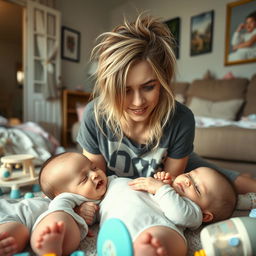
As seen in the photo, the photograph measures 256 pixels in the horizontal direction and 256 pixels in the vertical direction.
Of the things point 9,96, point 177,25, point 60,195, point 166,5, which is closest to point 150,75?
point 60,195

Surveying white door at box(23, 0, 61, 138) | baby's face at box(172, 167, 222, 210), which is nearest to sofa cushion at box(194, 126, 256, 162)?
baby's face at box(172, 167, 222, 210)

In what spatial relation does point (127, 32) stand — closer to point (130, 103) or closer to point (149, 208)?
point (130, 103)

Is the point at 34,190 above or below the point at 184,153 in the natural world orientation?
below

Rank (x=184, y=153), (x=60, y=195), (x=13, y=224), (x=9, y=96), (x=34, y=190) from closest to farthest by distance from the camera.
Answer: (x=13, y=224) < (x=60, y=195) < (x=184, y=153) < (x=34, y=190) < (x=9, y=96)

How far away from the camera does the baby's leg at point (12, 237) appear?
52 cm

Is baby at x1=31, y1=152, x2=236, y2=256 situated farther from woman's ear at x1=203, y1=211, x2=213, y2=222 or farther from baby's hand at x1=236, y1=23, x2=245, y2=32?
baby's hand at x1=236, y1=23, x2=245, y2=32

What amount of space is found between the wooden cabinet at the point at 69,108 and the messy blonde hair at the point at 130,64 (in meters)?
2.35

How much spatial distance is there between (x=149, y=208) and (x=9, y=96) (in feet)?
19.2

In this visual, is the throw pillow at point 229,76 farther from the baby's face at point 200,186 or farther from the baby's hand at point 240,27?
the baby's face at point 200,186

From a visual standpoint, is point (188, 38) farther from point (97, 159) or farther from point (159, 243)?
point (159, 243)

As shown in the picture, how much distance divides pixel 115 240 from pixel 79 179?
0.31m

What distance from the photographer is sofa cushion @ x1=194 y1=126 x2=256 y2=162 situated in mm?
1448

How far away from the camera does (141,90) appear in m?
0.74

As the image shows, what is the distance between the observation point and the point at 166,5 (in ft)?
10.8
